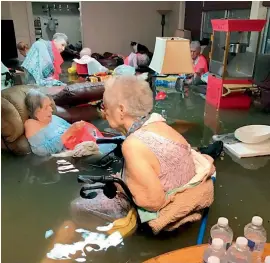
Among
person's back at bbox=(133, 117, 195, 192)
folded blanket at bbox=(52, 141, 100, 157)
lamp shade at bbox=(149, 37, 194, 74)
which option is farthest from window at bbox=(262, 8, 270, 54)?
person's back at bbox=(133, 117, 195, 192)

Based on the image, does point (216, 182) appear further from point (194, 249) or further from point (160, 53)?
point (160, 53)

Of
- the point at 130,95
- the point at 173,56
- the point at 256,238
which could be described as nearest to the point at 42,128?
the point at 130,95

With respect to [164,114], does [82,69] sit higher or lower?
higher

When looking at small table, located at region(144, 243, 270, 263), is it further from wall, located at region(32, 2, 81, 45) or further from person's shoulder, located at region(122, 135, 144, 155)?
wall, located at region(32, 2, 81, 45)

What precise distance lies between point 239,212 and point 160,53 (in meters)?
1.80

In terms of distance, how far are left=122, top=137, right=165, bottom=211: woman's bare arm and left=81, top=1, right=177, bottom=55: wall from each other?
6188 mm

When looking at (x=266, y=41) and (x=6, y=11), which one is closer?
(x=266, y=41)

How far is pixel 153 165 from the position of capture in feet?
4.39

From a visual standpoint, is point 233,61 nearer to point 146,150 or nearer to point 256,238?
point 146,150

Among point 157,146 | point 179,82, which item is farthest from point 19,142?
point 179,82

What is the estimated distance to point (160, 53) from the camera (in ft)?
9.62

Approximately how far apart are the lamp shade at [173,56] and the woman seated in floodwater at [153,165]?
1.51 meters

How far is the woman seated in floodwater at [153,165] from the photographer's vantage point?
1312mm

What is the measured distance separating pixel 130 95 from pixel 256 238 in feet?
2.70
